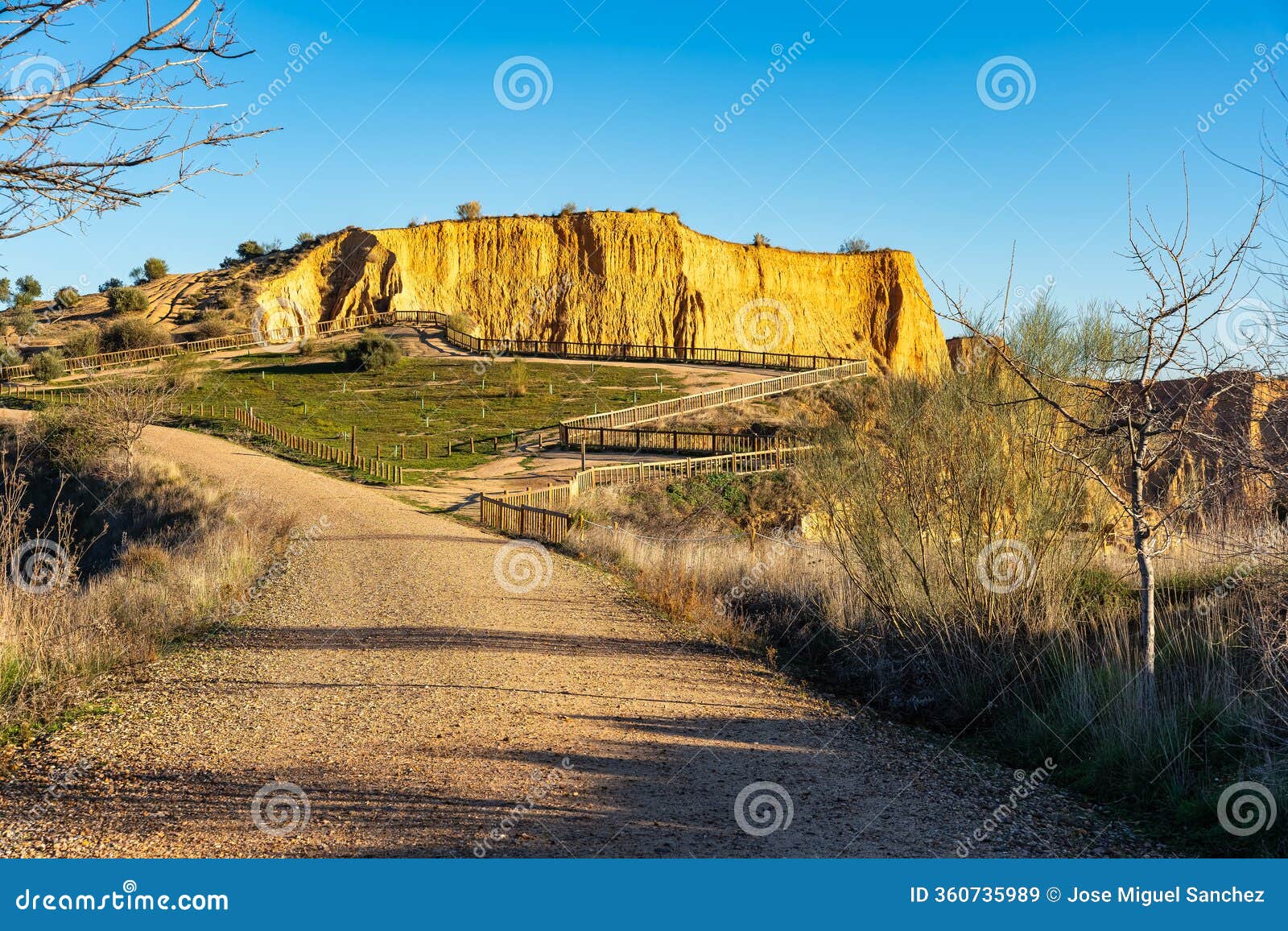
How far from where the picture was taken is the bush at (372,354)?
155 feet

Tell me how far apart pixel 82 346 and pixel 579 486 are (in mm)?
36913

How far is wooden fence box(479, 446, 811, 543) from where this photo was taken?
19.3 metres

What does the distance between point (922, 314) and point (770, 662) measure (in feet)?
241

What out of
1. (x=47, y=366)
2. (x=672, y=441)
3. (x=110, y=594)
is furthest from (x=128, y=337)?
(x=110, y=594)

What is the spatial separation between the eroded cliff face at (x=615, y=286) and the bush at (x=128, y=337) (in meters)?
9.76

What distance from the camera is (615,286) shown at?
228 feet

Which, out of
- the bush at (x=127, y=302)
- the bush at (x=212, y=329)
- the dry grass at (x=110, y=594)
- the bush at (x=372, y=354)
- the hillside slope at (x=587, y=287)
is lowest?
the dry grass at (x=110, y=594)

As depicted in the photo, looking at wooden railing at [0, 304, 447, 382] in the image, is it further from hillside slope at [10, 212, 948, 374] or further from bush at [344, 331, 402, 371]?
bush at [344, 331, 402, 371]

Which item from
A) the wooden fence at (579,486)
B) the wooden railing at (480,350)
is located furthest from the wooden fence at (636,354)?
the wooden fence at (579,486)

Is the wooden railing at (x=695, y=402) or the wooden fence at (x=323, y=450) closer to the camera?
the wooden fence at (x=323, y=450)

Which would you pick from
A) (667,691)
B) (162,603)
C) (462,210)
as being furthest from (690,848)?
(462,210)

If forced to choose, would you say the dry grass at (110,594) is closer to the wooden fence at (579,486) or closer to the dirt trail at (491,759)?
the dirt trail at (491,759)

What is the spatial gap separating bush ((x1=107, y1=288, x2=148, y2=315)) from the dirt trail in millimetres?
55100

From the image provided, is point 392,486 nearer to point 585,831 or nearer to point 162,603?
point 162,603
